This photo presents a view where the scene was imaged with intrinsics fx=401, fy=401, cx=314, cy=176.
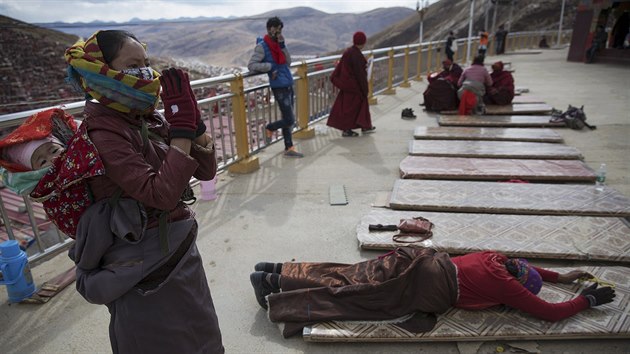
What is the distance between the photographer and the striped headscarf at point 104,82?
1.24m

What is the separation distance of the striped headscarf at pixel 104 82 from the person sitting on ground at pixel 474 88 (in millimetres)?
7930

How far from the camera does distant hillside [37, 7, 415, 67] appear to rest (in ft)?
335

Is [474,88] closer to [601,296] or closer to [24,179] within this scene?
[601,296]

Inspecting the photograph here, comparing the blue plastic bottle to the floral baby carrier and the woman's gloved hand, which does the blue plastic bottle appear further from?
the woman's gloved hand

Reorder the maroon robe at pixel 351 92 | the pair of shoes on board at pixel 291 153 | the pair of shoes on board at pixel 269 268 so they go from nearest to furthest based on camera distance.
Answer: the pair of shoes on board at pixel 269 268, the pair of shoes on board at pixel 291 153, the maroon robe at pixel 351 92

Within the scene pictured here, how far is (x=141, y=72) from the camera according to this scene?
133 cm

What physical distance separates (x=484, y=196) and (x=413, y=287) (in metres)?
2.09

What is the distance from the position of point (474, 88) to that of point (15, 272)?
7971 mm

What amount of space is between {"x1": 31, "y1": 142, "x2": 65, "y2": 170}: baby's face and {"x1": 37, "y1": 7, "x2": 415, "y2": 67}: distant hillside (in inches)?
3377

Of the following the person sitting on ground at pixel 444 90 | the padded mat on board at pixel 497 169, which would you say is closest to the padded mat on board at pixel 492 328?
the padded mat on board at pixel 497 169

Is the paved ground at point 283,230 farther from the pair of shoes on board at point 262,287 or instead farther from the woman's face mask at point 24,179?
the woman's face mask at point 24,179

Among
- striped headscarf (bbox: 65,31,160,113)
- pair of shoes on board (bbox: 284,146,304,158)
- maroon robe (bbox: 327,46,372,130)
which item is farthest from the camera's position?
maroon robe (bbox: 327,46,372,130)

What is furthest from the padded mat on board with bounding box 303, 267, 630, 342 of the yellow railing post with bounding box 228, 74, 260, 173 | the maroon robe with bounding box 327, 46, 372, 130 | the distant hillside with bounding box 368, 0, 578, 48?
the distant hillside with bounding box 368, 0, 578, 48

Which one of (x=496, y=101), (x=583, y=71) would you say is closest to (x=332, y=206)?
(x=496, y=101)
